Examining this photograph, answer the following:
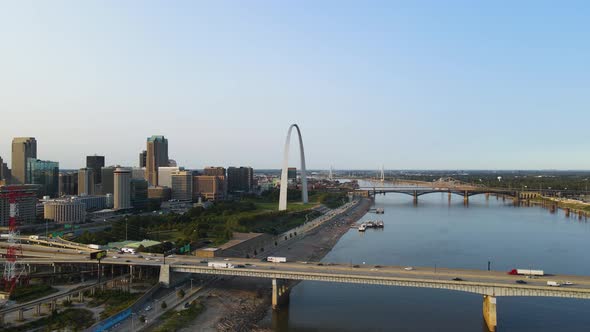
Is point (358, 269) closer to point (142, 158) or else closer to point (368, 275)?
point (368, 275)

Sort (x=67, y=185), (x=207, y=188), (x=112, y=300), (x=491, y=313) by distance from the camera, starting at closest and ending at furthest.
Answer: (x=491, y=313)
(x=112, y=300)
(x=67, y=185)
(x=207, y=188)

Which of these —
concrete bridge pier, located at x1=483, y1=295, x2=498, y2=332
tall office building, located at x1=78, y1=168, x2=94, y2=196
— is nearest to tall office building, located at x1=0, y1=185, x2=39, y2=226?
tall office building, located at x1=78, y1=168, x2=94, y2=196

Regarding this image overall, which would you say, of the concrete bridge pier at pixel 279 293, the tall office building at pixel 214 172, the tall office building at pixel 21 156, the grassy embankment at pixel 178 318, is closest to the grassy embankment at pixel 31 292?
the grassy embankment at pixel 178 318

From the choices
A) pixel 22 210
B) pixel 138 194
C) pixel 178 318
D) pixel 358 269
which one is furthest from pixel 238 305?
pixel 138 194

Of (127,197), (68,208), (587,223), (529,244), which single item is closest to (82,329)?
(529,244)

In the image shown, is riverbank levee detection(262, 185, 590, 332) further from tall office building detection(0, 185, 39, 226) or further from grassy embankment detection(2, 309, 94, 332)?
tall office building detection(0, 185, 39, 226)

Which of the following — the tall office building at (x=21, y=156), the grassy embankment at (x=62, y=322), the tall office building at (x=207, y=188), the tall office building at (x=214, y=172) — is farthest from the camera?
the tall office building at (x=214, y=172)

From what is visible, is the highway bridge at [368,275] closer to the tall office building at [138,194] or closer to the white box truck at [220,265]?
the white box truck at [220,265]
